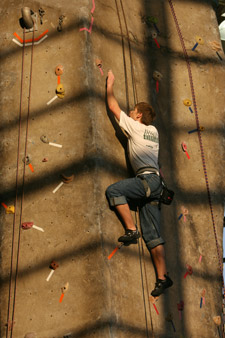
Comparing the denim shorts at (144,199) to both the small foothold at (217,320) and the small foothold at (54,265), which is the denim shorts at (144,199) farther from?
the small foothold at (217,320)

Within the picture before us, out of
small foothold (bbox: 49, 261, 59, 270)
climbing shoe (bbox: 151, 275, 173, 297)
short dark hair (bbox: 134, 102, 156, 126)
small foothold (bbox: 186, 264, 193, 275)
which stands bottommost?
climbing shoe (bbox: 151, 275, 173, 297)

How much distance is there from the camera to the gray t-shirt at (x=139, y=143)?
7758 millimetres

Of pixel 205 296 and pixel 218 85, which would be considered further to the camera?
pixel 218 85

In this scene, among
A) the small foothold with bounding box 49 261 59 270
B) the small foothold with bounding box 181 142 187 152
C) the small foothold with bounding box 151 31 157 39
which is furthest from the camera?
the small foothold with bounding box 151 31 157 39

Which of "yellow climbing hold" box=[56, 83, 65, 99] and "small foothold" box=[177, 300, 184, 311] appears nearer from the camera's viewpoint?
"small foothold" box=[177, 300, 184, 311]

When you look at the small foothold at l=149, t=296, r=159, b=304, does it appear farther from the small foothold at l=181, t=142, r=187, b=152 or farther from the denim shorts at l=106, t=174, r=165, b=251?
the small foothold at l=181, t=142, r=187, b=152

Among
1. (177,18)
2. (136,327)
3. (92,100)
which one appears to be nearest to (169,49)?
(177,18)

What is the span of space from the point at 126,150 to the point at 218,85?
78.6 inches

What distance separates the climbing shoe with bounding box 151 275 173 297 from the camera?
7699 millimetres

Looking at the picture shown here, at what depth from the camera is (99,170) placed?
7.71m

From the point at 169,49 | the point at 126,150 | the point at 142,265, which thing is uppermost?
the point at 169,49

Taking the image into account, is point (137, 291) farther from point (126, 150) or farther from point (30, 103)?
point (30, 103)

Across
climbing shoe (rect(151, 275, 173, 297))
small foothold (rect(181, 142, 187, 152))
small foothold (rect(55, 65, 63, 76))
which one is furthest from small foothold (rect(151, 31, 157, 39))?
climbing shoe (rect(151, 275, 173, 297))

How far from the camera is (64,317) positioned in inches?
288
